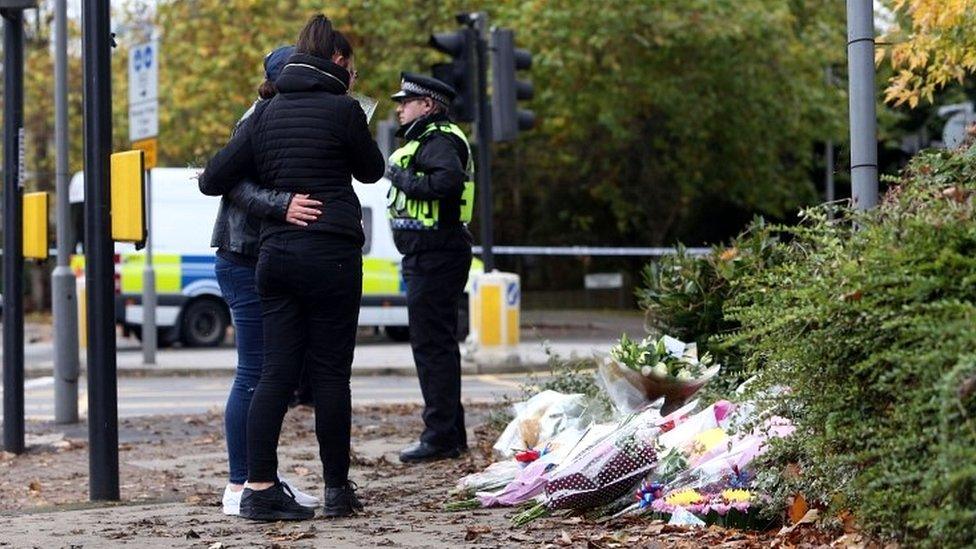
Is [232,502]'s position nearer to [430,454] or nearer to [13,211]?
[430,454]

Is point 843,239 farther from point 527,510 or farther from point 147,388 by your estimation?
point 147,388

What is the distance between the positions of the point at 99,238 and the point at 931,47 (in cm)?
541

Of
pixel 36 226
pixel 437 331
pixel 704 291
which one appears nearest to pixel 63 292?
pixel 36 226

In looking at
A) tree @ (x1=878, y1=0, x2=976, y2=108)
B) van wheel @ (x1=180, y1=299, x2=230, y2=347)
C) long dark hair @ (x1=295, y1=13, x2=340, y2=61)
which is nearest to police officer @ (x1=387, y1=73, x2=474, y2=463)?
long dark hair @ (x1=295, y1=13, x2=340, y2=61)

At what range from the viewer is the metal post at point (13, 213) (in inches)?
351

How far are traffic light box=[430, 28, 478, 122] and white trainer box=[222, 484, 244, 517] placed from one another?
30.9ft

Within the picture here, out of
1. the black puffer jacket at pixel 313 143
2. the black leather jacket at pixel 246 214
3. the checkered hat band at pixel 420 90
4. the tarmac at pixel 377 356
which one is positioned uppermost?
the checkered hat band at pixel 420 90

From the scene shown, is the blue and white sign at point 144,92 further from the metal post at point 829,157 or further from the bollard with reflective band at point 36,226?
the metal post at point 829,157

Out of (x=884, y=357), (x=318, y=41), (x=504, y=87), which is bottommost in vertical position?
(x=884, y=357)

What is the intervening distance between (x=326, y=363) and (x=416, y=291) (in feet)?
6.66

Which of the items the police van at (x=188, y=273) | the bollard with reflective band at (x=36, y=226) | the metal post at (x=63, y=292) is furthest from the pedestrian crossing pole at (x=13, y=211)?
A: the police van at (x=188, y=273)

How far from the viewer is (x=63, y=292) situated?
1106 cm

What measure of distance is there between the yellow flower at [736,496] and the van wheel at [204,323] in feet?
55.8

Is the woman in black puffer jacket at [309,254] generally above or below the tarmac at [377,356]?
above
